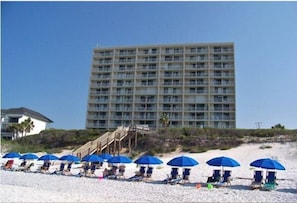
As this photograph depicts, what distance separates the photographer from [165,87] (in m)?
64.5

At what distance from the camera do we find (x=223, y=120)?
59.4 metres

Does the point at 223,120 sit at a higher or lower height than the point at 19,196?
higher

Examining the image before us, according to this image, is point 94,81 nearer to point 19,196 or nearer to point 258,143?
point 258,143

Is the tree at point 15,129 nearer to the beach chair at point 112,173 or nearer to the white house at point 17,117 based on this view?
the white house at point 17,117

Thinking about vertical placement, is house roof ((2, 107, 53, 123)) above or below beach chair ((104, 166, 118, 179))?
above

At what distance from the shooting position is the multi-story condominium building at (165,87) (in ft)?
200

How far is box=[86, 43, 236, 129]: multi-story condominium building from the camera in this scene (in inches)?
2405

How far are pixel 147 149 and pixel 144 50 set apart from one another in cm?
3571

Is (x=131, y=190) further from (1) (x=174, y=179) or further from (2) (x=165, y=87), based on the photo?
(2) (x=165, y=87)

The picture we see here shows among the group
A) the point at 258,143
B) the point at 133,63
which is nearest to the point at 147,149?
the point at 258,143

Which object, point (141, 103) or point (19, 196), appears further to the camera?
point (141, 103)

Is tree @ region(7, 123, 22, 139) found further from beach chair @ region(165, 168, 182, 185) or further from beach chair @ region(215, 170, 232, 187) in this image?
beach chair @ region(215, 170, 232, 187)

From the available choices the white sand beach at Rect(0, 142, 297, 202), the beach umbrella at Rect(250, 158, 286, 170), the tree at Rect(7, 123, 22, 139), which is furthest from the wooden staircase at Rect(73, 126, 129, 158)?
the tree at Rect(7, 123, 22, 139)

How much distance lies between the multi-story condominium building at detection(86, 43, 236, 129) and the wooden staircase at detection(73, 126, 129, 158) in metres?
25.7
